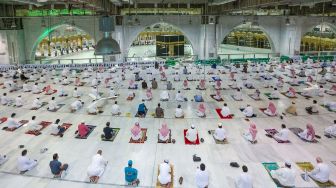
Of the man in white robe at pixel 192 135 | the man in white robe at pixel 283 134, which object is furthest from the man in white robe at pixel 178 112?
the man in white robe at pixel 283 134

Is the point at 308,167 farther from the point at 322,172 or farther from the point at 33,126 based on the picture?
the point at 33,126

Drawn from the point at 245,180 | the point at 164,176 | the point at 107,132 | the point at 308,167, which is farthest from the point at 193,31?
the point at 245,180

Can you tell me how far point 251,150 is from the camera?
35.7 feet

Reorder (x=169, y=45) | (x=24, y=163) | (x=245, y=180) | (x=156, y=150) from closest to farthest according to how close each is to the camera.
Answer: (x=245, y=180), (x=24, y=163), (x=156, y=150), (x=169, y=45)

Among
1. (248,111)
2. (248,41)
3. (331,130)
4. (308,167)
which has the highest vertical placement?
(248,41)

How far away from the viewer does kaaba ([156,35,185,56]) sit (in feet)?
125

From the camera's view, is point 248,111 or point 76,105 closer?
point 248,111

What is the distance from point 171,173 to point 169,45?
3080 centimetres

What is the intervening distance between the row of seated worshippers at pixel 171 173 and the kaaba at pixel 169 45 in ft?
99.6

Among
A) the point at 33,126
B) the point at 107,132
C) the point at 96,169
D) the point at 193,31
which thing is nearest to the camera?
the point at 96,169

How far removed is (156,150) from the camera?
10.9 metres

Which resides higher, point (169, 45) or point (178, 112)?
point (169, 45)

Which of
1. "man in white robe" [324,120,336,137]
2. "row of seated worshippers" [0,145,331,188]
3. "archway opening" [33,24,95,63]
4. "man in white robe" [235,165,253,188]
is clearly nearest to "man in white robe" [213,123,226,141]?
"row of seated worshippers" [0,145,331,188]

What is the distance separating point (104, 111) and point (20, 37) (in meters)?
19.3
